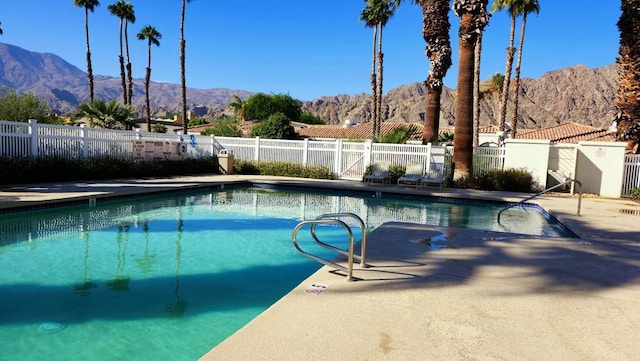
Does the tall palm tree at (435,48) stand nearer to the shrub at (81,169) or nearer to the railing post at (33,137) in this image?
the shrub at (81,169)

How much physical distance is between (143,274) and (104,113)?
696 inches

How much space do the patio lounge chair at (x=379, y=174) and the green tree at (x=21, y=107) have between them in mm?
18118

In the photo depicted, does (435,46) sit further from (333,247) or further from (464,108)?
(333,247)

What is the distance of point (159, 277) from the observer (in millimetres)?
5488

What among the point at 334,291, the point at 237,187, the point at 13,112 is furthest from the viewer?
the point at 13,112

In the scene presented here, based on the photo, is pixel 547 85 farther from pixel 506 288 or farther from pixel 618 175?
pixel 506 288

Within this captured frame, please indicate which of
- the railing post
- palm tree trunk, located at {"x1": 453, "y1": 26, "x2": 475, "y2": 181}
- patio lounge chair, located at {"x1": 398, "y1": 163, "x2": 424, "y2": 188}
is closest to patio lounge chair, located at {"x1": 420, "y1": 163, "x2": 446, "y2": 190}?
patio lounge chair, located at {"x1": 398, "y1": 163, "x2": 424, "y2": 188}

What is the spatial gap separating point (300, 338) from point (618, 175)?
1536cm

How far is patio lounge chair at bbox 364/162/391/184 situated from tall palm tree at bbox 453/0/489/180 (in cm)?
275

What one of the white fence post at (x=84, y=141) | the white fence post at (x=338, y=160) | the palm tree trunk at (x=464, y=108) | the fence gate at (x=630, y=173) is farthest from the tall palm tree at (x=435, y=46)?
the white fence post at (x=84, y=141)

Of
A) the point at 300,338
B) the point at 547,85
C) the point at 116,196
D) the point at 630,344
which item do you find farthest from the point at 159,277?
the point at 547,85

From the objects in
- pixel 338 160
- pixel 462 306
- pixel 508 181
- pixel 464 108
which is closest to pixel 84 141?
pixel 338 160

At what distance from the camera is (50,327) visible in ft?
13.1

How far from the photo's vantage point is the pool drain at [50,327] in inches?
154
